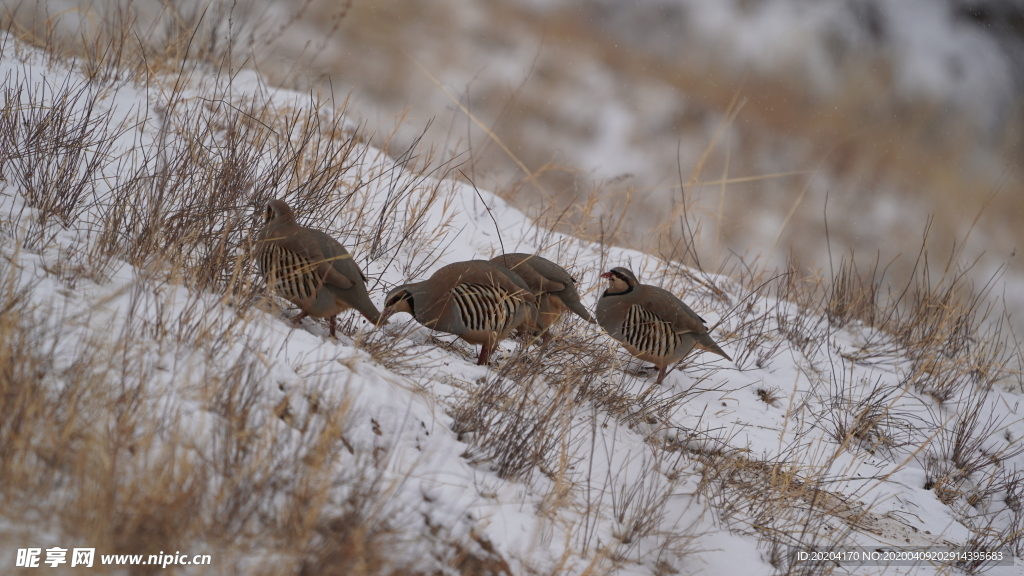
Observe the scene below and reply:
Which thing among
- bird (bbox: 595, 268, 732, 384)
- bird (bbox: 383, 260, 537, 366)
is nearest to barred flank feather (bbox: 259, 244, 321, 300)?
bird (bbox: 383, 260, 537, 366)

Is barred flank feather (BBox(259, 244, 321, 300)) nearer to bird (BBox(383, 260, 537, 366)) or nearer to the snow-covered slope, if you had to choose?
the snow-covered slope

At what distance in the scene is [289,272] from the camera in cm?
318

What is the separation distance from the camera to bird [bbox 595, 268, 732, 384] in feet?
13.7

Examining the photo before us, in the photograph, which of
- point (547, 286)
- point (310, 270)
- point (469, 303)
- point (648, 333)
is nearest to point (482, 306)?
point (469, 303)

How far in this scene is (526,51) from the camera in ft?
58.7

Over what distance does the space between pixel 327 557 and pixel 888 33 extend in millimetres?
17983

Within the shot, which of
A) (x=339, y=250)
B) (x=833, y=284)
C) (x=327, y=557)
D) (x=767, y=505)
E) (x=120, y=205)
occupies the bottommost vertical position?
(x=327, y=557)

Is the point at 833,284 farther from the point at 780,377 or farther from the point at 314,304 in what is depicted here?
the point at 314,304

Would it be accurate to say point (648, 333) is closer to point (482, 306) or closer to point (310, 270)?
point (482, 306)

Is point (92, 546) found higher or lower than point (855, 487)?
lower

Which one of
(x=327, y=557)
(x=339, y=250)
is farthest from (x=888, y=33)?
(x=327, y=557)

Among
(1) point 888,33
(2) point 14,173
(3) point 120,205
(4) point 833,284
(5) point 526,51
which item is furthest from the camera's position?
(5) point 526,51

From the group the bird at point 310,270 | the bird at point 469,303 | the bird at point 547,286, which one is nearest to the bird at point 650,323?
the bird at point 547,286

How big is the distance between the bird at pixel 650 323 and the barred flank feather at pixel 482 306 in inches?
34.2
